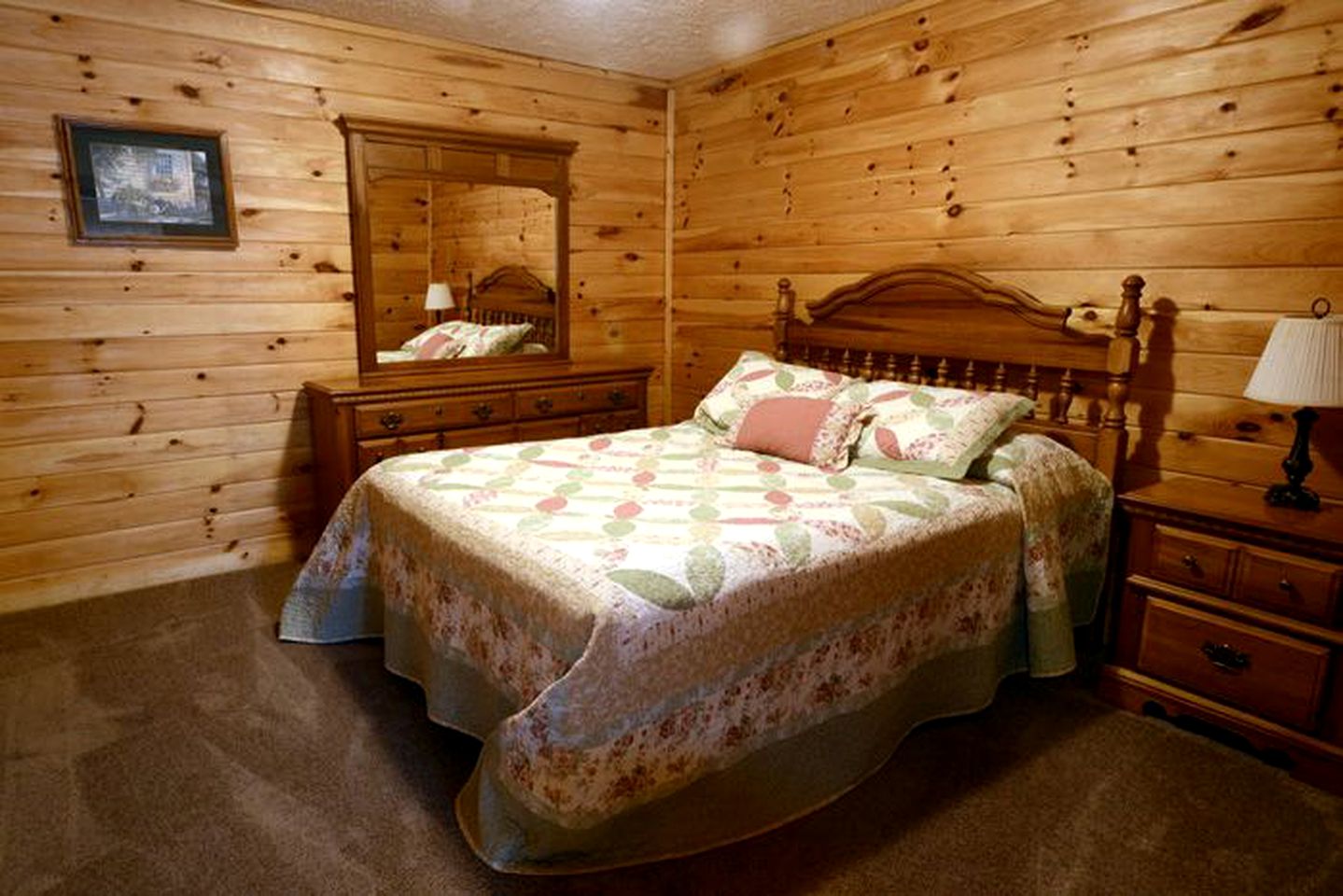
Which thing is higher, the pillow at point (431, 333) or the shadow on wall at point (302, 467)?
the pillow at point (431, 333)

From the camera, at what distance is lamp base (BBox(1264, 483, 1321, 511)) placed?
6.82 ft

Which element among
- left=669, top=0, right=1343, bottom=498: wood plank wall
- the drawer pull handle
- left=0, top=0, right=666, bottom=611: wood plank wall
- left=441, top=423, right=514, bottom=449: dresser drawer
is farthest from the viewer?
left=441, top=423, right=514, bottom=449: dresser drawer

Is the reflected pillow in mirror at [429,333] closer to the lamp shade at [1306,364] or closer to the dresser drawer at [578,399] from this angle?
the dresser drawer at [578,399]

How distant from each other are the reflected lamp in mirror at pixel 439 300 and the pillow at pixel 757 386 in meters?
1.29

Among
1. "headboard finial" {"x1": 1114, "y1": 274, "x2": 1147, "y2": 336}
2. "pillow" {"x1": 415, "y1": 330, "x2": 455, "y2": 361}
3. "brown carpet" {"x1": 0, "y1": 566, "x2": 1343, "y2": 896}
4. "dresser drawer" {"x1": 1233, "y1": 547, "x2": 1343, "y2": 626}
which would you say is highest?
"headboard finial" {"x1": 1114, "y1": 274, "x2": 1147, "y2": 336}

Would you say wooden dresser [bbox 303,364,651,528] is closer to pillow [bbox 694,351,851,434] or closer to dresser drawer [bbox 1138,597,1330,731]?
pillow [bbox 694,351,851,434]

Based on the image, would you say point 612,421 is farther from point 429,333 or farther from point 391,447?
point 391,447

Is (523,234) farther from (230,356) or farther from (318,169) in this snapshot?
(230,356)

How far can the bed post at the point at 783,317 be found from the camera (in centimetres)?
354

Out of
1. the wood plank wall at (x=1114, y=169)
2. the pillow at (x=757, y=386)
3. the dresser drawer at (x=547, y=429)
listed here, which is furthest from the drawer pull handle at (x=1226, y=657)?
the dresser drawer at (x=547, y=429)

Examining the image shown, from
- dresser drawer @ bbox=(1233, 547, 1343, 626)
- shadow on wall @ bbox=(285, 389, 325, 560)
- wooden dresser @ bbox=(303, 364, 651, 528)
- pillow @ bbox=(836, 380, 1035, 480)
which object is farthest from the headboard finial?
shadow on wall @ bbox=(285, 389, 325, 560)

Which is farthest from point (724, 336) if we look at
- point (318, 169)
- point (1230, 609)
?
point (1230, 609)

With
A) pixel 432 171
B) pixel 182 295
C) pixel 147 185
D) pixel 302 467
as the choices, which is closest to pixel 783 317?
pixel 432 171

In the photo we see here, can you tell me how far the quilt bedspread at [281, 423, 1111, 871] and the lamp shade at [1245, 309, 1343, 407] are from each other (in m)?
0.60
